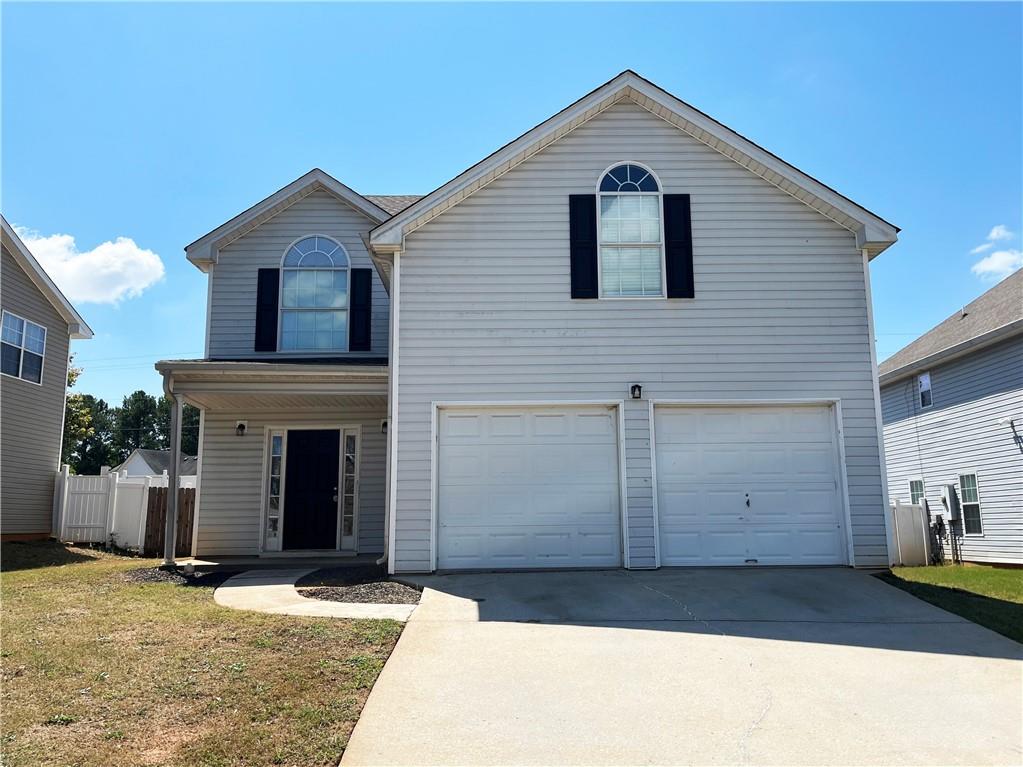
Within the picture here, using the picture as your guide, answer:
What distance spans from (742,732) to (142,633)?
5.01 meters

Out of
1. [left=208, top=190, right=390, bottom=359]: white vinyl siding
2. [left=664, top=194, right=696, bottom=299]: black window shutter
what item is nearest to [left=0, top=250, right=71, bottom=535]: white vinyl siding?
[left=208, top=190, right=390, bottom=359]: white vinyl siding

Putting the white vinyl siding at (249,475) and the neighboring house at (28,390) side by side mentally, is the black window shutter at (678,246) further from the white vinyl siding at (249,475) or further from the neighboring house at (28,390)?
the neighboring house at (28,390)

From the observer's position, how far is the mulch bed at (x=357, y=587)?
26.5 feet

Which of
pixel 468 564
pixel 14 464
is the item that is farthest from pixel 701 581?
pixel 14 464

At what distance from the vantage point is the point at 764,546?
382 inches

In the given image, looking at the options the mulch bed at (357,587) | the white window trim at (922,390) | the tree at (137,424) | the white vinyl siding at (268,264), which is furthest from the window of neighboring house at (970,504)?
the tree at (137,424)

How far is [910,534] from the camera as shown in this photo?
13891 millimetres

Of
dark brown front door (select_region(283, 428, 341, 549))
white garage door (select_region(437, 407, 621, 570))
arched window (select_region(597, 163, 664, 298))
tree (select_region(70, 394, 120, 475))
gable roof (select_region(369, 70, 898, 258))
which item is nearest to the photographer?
white garage door (select_region(437, 407, 621, 570))

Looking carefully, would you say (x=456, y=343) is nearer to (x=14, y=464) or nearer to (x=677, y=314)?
(x=677, y=314)

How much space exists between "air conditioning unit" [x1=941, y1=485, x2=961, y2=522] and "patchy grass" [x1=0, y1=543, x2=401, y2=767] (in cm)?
1428

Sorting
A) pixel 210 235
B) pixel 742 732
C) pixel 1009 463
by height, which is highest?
pixel 210 235

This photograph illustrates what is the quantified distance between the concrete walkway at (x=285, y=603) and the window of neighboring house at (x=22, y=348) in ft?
27.3

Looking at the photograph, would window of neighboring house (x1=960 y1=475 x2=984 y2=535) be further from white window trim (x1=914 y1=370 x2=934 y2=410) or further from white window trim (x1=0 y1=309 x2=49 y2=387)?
white window trim (x1=0 y1=309 x2=49 y2=387)

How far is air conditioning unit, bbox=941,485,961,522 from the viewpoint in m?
16.2
